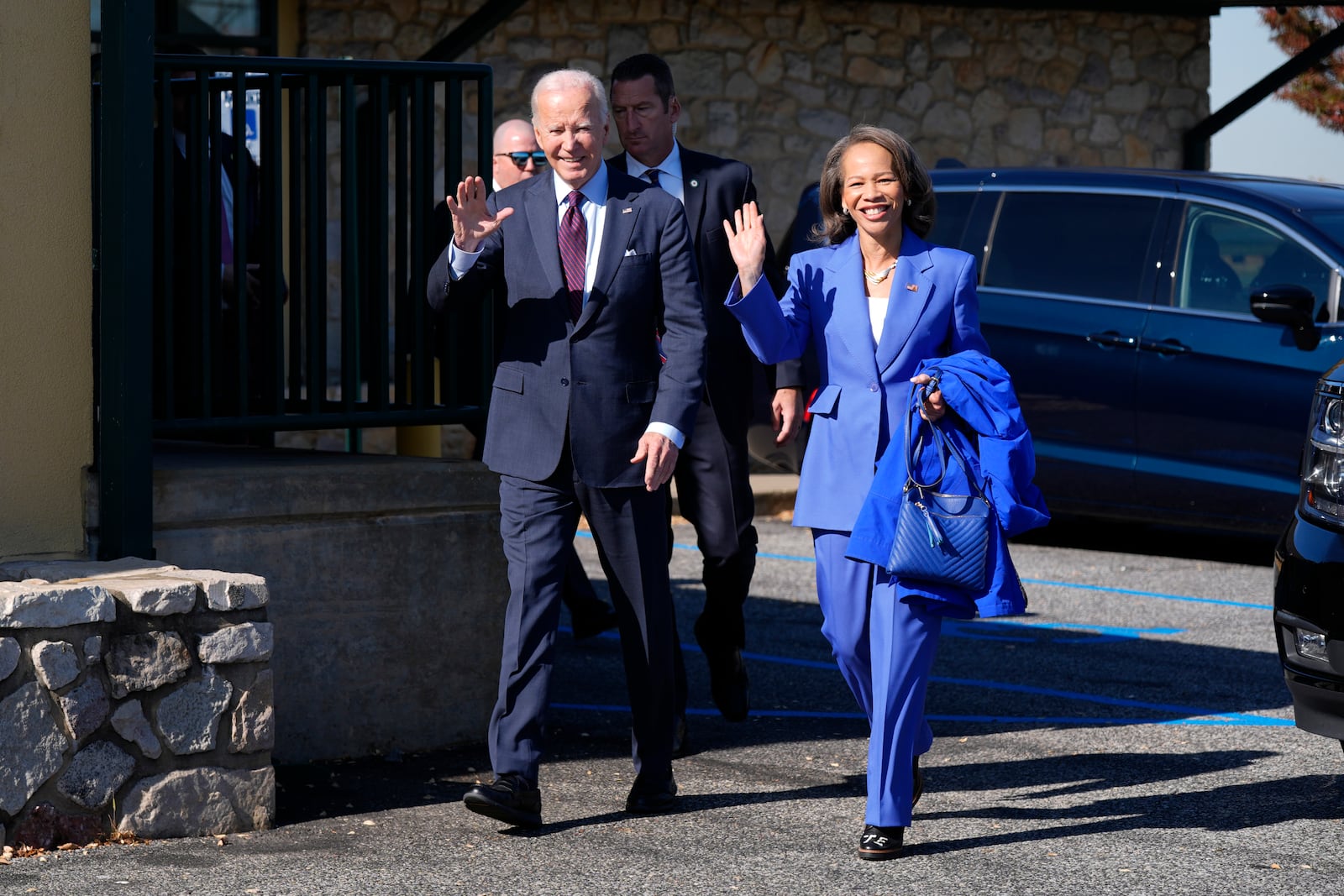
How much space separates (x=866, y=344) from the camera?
516 centimetres

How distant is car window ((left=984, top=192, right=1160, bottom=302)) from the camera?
10.3 meters

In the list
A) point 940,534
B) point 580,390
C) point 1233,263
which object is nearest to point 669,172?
point 580,390

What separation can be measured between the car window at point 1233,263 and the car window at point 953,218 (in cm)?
127

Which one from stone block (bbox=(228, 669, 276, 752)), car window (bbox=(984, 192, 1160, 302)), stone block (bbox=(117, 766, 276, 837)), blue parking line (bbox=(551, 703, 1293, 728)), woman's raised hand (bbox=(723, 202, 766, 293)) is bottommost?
blue parking line (bbox=(551, 703, 1293, 728))

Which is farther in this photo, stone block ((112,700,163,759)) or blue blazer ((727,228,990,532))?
blue blazer ((727,228,990,532))

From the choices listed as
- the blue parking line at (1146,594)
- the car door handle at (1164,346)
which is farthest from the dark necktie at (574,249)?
the car door handle at (1164,346)

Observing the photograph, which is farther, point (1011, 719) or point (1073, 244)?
point (1073, 244)

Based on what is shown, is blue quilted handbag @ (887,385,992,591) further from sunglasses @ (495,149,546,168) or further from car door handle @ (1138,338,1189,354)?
car door handle @ (1138,338,1189,354)

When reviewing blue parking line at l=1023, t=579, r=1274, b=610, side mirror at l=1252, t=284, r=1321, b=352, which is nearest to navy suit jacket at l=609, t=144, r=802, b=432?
blue parking line at l=1023, t=579, r=1274, b=610

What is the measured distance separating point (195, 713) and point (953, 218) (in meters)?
6.88

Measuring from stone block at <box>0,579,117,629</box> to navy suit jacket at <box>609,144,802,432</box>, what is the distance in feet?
6.91

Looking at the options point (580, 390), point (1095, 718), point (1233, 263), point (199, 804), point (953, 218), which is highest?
point (953, 218)

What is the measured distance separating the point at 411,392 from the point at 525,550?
1118 mm

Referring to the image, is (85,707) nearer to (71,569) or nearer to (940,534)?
(71,569)
